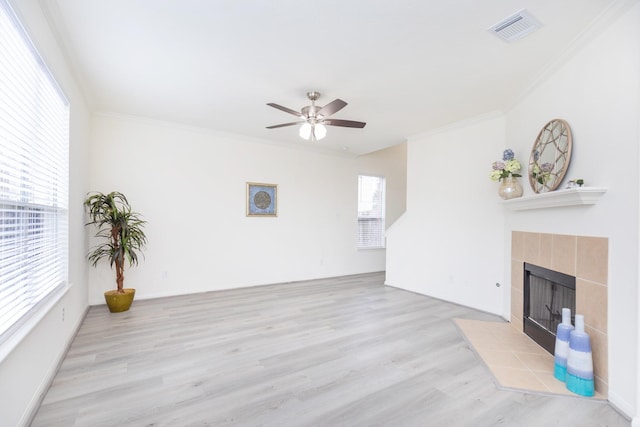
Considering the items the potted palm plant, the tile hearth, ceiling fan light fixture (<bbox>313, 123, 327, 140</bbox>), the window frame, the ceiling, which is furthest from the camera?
the window frame

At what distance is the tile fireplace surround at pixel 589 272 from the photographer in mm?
2172

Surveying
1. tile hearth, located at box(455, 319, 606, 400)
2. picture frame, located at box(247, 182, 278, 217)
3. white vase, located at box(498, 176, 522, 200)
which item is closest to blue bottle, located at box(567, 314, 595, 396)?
A: tile hearth, located at box(455, 319, 606, 400)

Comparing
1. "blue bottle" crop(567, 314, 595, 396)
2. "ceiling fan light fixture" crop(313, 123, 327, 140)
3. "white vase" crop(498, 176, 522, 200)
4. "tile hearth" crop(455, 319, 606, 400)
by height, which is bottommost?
"tile hearth" crop(455, 319, 606, 400)

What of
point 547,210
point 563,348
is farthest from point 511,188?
point 563,348

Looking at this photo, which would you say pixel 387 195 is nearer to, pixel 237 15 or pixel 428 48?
pixel 428 48

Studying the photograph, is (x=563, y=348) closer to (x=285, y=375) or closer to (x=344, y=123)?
(x=285, y=375)

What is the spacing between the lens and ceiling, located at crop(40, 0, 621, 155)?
2094 millimetres

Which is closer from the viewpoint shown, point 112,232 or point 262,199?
point 112,232

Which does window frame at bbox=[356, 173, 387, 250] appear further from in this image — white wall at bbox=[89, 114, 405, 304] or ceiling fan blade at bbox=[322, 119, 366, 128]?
ceiling fan blade at bbox=[322, 119, 366, 128]

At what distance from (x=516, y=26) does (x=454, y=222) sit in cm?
277

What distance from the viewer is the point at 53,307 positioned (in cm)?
234

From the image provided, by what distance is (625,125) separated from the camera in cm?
204

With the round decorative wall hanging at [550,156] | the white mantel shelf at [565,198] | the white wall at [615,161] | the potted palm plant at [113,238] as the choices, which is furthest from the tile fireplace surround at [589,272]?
the potted palm plant at [113,238]

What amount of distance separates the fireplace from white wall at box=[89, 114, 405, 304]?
3.62 m
